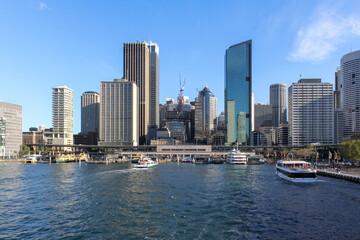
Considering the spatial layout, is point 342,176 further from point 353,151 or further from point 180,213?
point 180,213

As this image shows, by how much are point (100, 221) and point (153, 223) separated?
29.8 ft

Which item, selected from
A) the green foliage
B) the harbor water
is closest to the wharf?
the harbor water

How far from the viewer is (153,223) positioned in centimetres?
4428

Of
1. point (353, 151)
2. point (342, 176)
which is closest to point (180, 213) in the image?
point (342, 176)

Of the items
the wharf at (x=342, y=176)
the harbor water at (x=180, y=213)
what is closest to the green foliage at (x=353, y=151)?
the wharf at (x=342, y=176)

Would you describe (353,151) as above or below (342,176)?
above

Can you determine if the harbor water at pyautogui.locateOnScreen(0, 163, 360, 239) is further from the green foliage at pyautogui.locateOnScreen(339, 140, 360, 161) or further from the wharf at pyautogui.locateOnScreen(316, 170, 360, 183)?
the green foliage at pyautogui.locateOnScreen(339, 140, 360, 161)

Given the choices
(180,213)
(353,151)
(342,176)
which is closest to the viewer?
(180,213)

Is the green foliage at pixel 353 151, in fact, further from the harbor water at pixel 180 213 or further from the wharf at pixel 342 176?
the harbor water at pixel 180 213

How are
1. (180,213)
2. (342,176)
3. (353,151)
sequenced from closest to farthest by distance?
(180,213) → (342,176) → (353,151)

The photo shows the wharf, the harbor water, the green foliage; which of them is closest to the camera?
the harbor water

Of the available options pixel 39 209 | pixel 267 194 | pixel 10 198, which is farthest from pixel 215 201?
pixel 10 198

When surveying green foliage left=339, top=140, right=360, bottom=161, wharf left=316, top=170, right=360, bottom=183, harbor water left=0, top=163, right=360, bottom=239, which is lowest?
wharf left=316, top=170, right=360, bottom=183

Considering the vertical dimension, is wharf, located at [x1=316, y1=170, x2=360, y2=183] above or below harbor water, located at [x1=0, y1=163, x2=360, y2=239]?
below
